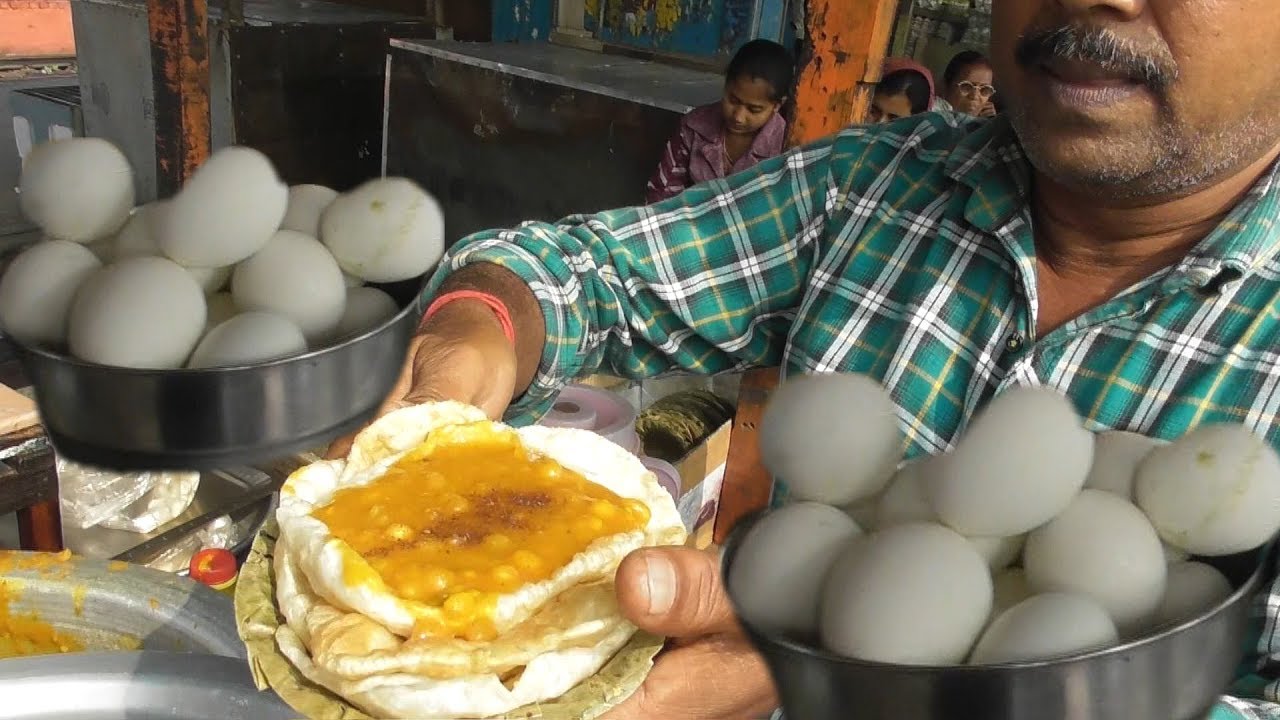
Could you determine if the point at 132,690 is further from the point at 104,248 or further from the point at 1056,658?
the point at 1056,658

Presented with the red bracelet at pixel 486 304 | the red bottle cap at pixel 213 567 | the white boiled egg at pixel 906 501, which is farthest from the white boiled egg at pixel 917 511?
the red bottle cap at pixel 213 567

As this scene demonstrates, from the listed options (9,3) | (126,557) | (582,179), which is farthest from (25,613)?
(9,3)

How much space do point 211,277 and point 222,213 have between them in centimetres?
6

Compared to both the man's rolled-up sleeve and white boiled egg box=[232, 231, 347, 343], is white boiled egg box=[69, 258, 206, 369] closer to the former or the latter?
white boiled egg box=[232, 231, 347, 343]

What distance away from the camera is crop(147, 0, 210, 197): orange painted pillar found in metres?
1.33

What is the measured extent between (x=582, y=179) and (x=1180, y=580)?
2835 millimetres

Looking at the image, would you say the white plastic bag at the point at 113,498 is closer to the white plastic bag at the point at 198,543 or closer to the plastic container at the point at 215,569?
the white plastic bag at the point at 198,543

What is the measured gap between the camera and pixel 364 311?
2.24 ft

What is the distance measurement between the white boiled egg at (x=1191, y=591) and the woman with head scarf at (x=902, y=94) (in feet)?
8.18

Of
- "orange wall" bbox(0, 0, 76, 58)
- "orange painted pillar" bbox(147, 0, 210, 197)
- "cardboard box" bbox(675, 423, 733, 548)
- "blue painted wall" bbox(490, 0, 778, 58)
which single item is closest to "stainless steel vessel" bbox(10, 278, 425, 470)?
"orange painted pillar" bbox(147, 0, 210, 197)

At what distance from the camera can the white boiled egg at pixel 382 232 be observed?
26.3 inches

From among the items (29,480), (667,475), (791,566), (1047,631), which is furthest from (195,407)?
(667,475)

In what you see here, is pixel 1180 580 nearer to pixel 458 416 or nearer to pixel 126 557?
pixel 458 416


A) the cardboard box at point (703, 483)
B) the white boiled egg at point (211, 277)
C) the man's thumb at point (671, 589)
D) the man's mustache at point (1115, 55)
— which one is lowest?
the cardboard box at point (703, 483)
